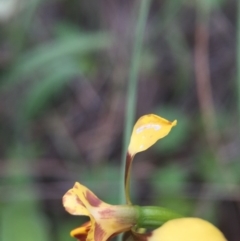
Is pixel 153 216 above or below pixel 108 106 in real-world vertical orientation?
below

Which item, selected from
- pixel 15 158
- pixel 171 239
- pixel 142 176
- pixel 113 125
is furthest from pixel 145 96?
pixel 171 239

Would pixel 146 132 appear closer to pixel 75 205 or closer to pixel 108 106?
pixel 75 205

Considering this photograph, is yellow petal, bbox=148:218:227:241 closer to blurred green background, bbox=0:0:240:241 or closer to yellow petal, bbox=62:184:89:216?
yellow petal, bbox=62:184:89:216

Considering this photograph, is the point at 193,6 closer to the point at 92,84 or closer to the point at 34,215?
the point at 92,84

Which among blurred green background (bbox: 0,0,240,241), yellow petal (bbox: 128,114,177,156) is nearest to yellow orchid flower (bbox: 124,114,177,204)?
yellow petal (bbox: 128,114,177,156)

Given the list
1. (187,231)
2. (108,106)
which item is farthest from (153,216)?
(108,106)
